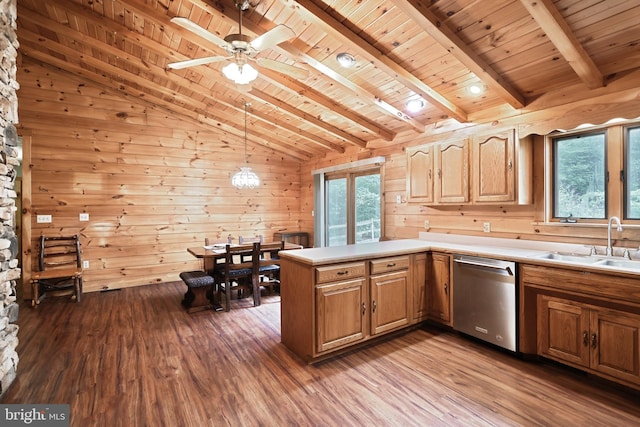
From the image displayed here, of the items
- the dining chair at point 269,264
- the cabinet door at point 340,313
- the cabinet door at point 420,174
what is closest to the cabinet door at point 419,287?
the cabinet door at point 340,313

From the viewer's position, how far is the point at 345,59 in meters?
3.02

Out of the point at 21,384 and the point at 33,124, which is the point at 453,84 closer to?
the point at 21,384

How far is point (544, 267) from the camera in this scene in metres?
2.51

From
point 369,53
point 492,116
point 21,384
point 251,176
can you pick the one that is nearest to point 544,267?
point 492,116

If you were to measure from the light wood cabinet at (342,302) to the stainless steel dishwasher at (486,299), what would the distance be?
1.46 ft

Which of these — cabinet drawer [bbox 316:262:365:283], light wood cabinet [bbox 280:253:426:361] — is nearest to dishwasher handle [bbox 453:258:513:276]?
A: light wood cabinet [bbox 280:253:426:361]

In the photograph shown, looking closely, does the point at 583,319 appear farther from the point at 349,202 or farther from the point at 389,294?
the point at 349,202

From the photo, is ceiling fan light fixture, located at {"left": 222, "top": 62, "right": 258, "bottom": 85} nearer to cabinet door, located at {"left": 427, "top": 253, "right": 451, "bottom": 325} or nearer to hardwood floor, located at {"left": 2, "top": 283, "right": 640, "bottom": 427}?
hardwood floor, located at {"left": 2, "top": 283, "right": 640, "bottom": 427}

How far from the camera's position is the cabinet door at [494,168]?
3.02 meters

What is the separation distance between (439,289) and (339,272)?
4.10 ft

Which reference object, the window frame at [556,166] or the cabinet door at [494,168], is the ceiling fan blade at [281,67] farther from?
the window frame at [556,166]

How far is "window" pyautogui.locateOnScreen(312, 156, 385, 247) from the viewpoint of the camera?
510 centimetres

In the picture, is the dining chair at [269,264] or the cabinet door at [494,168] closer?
the cabinet door at [494,168]

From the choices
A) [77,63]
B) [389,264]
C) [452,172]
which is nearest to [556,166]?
→ [452,172]
